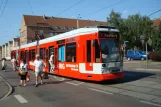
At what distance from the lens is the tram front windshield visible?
14.4 meters

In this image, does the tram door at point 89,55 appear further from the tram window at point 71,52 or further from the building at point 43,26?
the building at point 43,26

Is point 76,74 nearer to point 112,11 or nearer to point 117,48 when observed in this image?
point 117,48

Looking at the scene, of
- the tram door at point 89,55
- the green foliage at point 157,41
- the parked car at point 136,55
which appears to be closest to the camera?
the tram door at point 89,55

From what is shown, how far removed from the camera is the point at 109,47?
1461 cm

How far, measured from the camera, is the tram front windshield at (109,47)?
14.4 m

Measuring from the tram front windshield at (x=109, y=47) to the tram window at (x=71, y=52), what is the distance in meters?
2.57

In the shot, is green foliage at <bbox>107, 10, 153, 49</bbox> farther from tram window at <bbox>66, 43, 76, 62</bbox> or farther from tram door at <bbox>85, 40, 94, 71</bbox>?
tram door at <bbox>85, 40, 94, 71</bbox>

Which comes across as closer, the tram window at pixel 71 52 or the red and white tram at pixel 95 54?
the red and white tram at pixel 95 54

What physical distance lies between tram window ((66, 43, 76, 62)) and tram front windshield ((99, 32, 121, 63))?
2567 millimetres

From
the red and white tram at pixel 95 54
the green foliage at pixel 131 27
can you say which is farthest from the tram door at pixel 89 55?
the green foliage at pixel 131 27

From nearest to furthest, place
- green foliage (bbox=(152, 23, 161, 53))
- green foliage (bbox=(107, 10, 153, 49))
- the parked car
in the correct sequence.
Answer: green foliage (bbox=(152, 23, 161, 53)) → the parked car → green foliage (bbox=(107, 10, 153, 49))

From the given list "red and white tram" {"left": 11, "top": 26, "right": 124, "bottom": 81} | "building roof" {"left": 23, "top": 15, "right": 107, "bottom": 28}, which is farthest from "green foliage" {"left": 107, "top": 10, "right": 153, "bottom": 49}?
"red and white tram" {"left": 11, "top": 26, "right": 124, "bottom": 81}

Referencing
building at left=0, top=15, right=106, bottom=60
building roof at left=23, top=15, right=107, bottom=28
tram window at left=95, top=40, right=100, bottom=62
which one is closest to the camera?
tram window at left=95, top=40, right=100, bottom=62

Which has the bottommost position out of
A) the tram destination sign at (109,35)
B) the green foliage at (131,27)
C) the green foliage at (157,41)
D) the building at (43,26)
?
the tram destination sign at (109,35)
